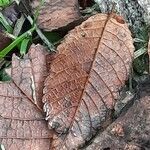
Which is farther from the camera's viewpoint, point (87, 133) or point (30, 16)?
point (30, 16)

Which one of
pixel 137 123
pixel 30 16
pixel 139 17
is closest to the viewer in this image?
pixel 137 123

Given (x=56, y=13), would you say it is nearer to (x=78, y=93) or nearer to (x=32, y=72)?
(x=32, y=72)

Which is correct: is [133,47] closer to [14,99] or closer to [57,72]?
[57,72]

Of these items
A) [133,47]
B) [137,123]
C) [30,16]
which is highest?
[30,16]

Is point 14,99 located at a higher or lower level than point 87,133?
higher

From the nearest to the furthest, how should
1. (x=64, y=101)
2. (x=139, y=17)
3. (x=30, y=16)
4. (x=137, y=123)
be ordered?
1. (x=137, y=123)
2. (x=64, y=101)
3. (x=139, y=17)
4. (x=30, y=16)

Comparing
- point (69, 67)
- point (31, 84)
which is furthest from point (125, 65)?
point (31, 84)

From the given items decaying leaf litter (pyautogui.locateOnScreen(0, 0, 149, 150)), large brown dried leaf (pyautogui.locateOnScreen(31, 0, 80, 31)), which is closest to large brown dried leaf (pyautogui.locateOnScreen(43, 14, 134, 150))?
decaying leaf litter (pyautogui.locateOnScreen(0, 0, 149, 150))

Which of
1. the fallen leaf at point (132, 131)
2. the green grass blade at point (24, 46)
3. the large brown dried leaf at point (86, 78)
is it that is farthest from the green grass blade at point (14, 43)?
the fallen leaf at point (132, 131)
